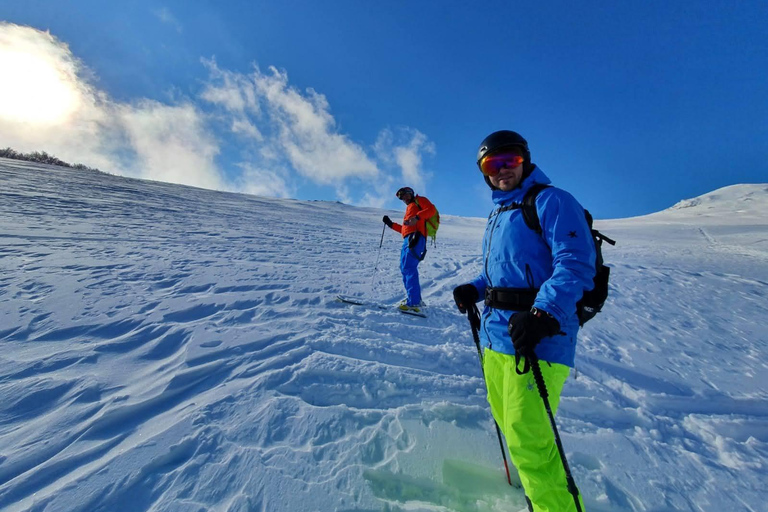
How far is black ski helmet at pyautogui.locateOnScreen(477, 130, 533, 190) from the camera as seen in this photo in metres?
2.30

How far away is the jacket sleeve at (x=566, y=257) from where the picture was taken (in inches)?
68.8

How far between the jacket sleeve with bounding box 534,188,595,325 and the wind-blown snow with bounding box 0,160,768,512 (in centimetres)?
150

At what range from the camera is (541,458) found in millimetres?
1752

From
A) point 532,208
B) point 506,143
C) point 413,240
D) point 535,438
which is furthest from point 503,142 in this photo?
point 413,240

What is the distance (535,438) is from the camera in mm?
1788

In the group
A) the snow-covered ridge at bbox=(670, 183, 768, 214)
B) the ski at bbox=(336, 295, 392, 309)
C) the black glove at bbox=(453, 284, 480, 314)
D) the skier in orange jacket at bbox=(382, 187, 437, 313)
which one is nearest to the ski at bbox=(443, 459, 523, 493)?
the black glove at bbox=(453, 284, 480, 314)

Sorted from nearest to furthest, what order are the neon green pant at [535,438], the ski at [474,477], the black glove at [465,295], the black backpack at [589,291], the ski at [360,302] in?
the neon green pant at [535,438]
the black backpack at [589,291]
the ski at [474,477]
the black glove at [465,295]
the ski at [360,302]

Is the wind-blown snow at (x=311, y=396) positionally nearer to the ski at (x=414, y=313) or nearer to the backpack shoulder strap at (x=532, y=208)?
the ski at (x=414, y=313)

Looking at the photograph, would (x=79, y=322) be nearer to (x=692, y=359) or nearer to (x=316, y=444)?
(x=316, y=444)

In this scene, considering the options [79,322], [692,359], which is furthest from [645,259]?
[79,322]

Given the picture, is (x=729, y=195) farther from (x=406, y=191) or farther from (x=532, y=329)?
(x=532, y=329)

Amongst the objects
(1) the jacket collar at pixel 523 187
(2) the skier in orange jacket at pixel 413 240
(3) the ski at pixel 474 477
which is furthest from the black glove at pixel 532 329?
(2) the skier in orange jacket at pixel 413 240

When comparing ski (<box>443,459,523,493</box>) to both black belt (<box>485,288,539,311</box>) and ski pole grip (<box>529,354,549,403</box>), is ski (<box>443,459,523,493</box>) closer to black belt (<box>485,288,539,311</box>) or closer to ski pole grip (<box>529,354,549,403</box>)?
ski pole grip (<box>529,354,549,403</box>)

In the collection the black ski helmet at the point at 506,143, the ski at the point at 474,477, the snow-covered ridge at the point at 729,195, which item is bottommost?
the ski at the point at 474,477
